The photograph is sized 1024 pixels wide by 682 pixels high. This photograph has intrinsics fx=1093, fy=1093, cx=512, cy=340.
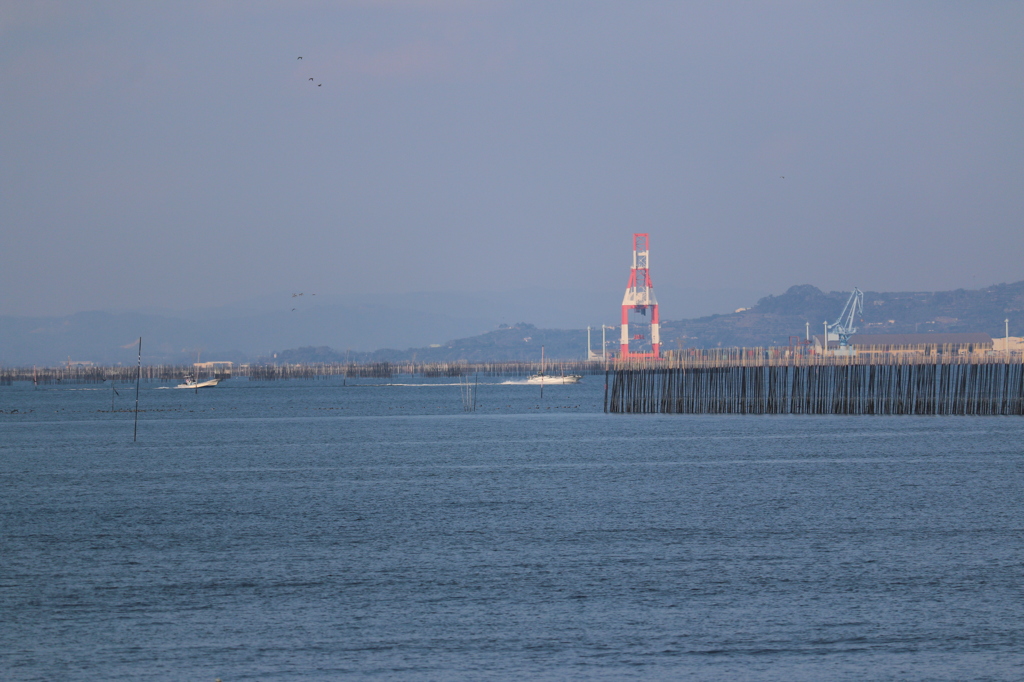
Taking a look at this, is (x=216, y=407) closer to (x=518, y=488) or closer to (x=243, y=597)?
(x=518, y=488)

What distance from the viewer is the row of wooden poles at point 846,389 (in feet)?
197

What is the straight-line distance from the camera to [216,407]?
3819 inches

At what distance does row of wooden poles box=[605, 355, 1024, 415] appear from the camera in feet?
197

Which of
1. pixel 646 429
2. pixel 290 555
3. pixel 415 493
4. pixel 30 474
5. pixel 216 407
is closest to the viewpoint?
pixel 290 555

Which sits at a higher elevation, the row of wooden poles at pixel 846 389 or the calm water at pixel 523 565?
Result: the row of wooden poles at pixel 846 389

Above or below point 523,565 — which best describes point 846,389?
above

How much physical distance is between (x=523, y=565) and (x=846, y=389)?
151ft

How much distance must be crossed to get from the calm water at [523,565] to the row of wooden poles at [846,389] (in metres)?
14.4

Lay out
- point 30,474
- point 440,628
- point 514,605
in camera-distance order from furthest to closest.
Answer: point 30,474
point 514,605
point 440,628

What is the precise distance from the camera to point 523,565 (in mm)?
21906

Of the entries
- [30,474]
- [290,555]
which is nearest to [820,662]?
[290,555]

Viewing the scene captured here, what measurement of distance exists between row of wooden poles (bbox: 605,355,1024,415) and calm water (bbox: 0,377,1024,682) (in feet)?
47.3

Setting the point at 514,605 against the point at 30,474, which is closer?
the point at 514,605

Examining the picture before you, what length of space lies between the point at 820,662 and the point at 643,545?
8.94m
